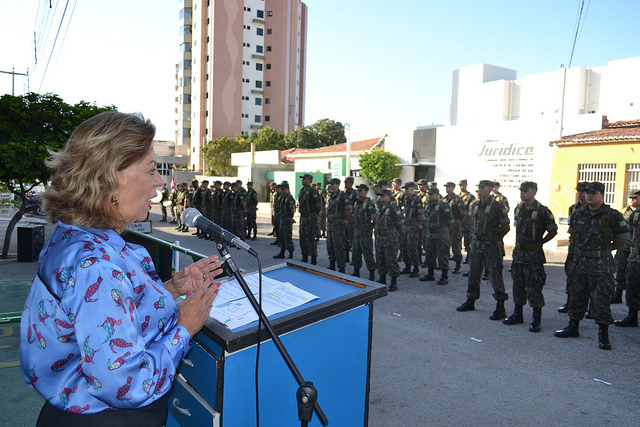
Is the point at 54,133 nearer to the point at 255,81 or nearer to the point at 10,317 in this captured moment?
the point at 10,317

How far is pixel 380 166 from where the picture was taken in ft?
82.7

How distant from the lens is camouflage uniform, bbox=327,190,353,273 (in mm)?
9414

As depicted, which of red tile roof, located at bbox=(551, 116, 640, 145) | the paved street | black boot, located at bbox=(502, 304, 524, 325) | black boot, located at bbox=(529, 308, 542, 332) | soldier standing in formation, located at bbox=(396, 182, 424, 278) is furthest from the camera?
red tile roof, located at bbox=(551, 116, 640, 145)

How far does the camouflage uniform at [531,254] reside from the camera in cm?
575

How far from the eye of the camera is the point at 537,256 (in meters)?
5.78

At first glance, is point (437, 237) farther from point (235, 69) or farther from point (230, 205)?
point (235, 69)

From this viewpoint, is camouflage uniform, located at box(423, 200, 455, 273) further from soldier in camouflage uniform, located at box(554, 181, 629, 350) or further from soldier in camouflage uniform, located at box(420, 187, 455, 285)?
soldier in camouflage uniform, located at box(554, 181, 629, 350)

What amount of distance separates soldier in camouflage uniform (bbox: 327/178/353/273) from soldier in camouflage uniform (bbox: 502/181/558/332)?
156 inches

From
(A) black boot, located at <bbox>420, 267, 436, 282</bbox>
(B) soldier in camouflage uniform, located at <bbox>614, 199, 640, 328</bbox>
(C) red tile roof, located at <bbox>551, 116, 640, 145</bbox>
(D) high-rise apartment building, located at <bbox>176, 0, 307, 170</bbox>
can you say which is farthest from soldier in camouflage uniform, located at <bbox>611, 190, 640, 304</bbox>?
(D) high-rise apartment building, located at <bbox>176, 0, 307, 170</bbox>

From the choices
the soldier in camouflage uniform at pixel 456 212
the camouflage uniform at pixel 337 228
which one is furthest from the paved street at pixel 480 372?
the soldier in camouflage uniform at pixel 456 212

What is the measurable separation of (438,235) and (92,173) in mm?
8035

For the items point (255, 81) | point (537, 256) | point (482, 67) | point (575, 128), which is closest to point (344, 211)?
point (537, 256)

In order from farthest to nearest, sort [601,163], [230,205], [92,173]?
[601,163], [230,205], [92,173]

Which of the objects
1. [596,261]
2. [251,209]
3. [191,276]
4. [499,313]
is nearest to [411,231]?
[499,313]
